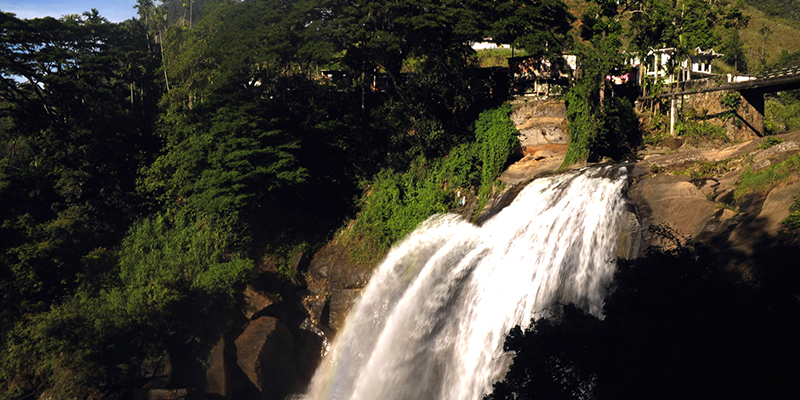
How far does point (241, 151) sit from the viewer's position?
2523 cm

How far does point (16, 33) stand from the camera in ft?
92.8

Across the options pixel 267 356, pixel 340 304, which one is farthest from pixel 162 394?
→ pixel 340 304

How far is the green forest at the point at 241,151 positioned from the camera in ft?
74.6

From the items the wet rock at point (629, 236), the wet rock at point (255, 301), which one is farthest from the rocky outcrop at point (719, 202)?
the wet rock at point (255, 301)

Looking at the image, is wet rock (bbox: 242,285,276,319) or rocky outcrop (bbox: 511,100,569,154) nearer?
wet rock (bbox: 242,285,276,319)

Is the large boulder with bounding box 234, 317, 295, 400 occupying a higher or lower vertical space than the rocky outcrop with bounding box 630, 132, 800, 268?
lower

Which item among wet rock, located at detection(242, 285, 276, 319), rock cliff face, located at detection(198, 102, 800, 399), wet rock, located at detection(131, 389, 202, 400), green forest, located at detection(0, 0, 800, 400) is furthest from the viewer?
wet rock, located at detection(242, 285, 276, 319)

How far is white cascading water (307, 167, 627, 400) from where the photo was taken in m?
15.4

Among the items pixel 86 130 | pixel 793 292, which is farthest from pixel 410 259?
pixel 86 130

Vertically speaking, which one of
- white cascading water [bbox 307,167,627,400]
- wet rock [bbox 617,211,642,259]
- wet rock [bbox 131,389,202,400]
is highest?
wet rock [bbox 617,211,642,259]

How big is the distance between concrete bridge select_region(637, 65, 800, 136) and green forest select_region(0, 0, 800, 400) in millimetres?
2230

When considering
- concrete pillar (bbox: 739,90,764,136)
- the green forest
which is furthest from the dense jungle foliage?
concrete pillar (bbox: 739,90,764,136)

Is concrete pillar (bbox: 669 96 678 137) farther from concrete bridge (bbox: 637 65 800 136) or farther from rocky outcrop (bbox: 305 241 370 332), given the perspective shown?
rocky outcrop (bbox: 305 241 370 332)

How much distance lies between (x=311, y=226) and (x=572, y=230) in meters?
15.3
